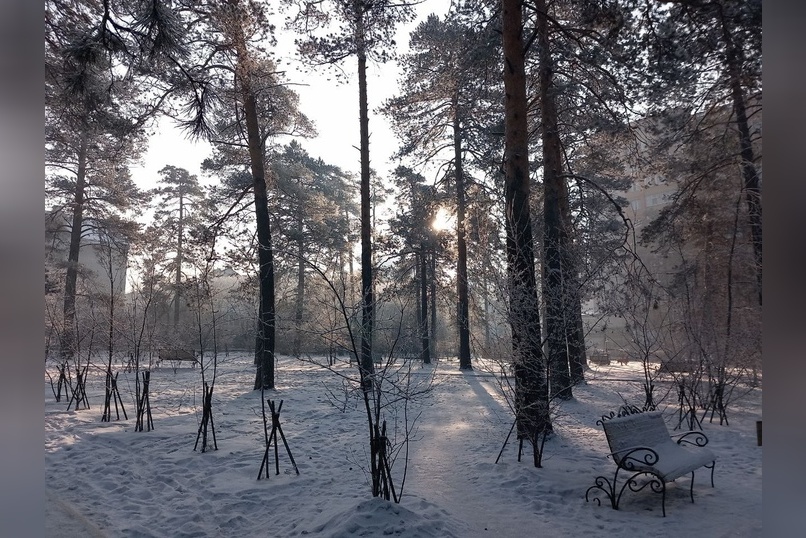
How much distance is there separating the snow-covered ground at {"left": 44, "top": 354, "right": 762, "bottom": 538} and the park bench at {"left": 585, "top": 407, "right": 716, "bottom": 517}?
5.6 inches

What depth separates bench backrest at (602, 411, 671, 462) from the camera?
3281mm

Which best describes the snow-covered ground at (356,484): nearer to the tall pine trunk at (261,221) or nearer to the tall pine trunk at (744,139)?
the tall pine trunk at (744,139)

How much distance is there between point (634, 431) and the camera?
3.37 metres

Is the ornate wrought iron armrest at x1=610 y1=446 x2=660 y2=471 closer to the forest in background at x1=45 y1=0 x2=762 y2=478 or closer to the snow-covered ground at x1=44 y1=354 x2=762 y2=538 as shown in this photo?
the snow-covered ground at x1=44 y1=354 x2=762 y2=538

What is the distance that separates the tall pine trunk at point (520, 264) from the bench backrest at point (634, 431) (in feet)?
2.46

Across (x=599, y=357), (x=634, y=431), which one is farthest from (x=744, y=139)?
(x=599, y=357)

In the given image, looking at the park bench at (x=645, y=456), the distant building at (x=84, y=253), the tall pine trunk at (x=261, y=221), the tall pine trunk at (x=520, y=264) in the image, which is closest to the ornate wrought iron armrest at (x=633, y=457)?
the park bench at (x=645, y=456)

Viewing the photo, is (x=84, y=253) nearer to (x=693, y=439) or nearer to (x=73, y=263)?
(x=73, y=263)

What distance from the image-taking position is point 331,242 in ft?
49.0

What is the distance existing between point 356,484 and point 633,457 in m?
2.15

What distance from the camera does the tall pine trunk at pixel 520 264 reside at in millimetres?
4273

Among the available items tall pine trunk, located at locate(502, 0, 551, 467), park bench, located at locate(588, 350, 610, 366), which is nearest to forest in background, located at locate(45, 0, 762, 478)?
tall pine trunk, located at locate(502, 0, 551, 467)
